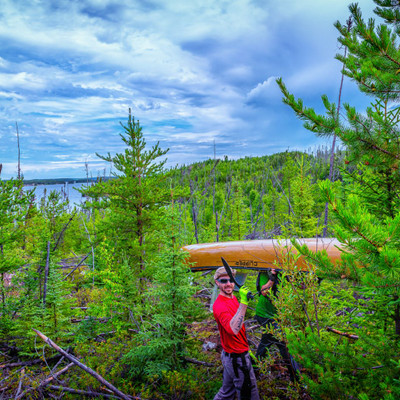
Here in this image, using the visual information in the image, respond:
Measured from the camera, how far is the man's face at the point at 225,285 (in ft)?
12.3

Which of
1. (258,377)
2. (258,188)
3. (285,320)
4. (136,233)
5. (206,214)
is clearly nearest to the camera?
(285,320)

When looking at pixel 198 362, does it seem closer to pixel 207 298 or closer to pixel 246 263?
pixel 246 263

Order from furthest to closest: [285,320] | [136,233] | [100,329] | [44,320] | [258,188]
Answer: [258,188] < [136,233] < [100,329] < [44,320] < [285,320]

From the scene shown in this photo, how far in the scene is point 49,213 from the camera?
9742 mm

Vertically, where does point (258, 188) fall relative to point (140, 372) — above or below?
above

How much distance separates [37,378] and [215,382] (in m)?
3.43

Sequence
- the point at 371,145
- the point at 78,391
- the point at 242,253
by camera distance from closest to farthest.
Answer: the point at 371,145 < the point at 78,391 < the point at 242,253

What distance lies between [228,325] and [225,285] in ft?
1.70

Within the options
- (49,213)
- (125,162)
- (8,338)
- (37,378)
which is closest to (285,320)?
(37,378)

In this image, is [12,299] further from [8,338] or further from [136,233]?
[136,233]

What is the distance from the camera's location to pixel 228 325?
3.54 meters

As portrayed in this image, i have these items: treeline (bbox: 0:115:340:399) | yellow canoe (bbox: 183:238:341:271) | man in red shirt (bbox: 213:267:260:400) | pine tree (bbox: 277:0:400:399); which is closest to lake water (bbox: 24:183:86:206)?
treeline (bbox: 0:115:340:399)

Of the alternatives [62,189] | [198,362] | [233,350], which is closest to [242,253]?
[198,362]

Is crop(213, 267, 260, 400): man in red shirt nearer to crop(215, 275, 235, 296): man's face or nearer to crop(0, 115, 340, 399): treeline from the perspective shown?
crop(215, 275, 235, 296): man's face
